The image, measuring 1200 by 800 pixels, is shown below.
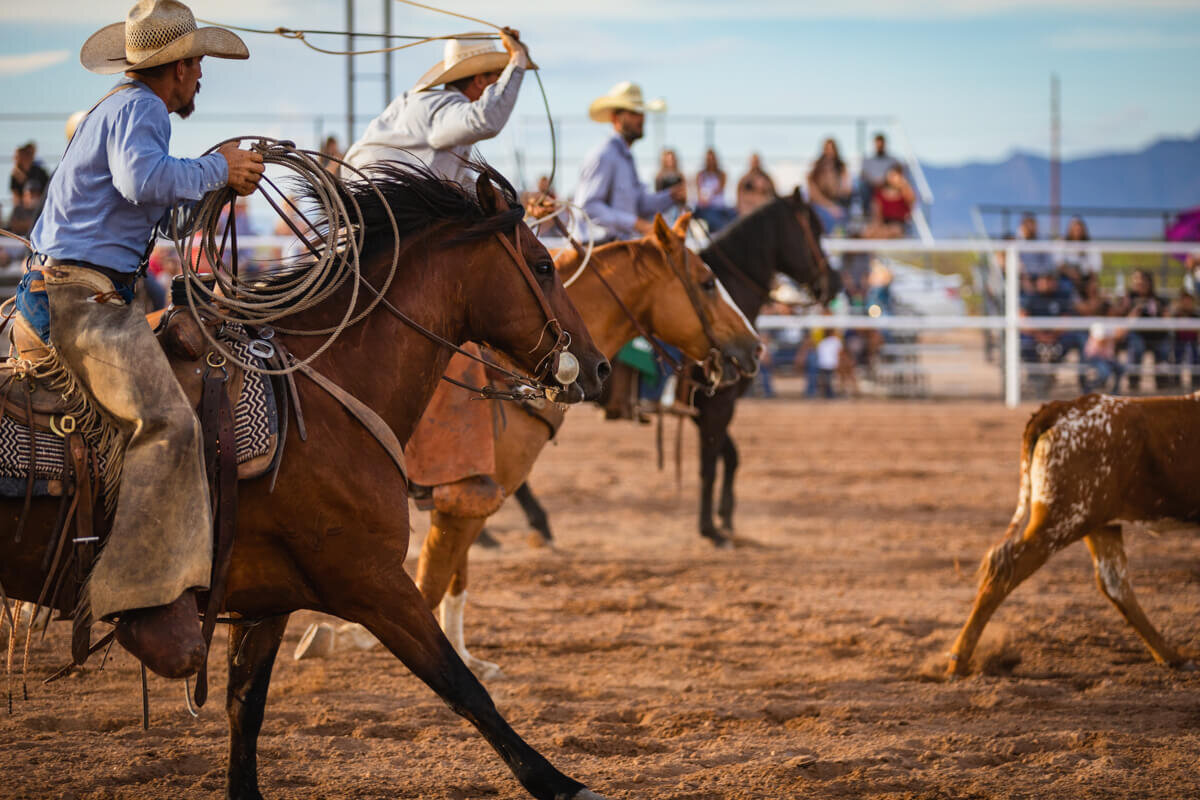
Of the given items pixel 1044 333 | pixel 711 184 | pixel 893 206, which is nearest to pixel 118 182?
pixel 711 184

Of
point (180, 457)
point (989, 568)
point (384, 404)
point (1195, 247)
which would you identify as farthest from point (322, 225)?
point (1195, 247)

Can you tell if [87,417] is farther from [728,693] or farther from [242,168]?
[728,693]

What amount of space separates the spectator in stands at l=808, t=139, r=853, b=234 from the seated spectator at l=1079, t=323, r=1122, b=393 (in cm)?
414

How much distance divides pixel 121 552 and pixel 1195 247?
629 inches

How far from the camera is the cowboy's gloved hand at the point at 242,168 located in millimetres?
3330

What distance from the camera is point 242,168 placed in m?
3.34

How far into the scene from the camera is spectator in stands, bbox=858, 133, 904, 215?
18.2 metres

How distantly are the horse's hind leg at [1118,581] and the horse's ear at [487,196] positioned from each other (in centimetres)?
330

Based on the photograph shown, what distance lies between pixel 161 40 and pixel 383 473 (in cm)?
136

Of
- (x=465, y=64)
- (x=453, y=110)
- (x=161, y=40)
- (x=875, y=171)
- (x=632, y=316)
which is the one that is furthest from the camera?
(x=875, y=171)

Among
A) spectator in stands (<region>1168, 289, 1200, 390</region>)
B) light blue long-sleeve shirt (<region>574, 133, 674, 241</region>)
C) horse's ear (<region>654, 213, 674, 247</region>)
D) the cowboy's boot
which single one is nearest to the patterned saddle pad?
the cowboy's boot

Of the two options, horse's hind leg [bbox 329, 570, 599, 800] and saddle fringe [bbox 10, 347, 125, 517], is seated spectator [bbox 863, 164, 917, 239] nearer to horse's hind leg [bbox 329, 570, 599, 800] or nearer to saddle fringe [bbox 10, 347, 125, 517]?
horse's hind leg [bbox 329, 570, 599, 800]

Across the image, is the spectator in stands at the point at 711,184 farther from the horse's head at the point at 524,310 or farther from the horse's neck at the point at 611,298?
the horse's head at the point at 524,310

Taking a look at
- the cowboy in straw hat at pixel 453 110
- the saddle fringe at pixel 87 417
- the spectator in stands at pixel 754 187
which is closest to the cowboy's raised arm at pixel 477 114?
the cowboy in straw hat at pixel 453 110
